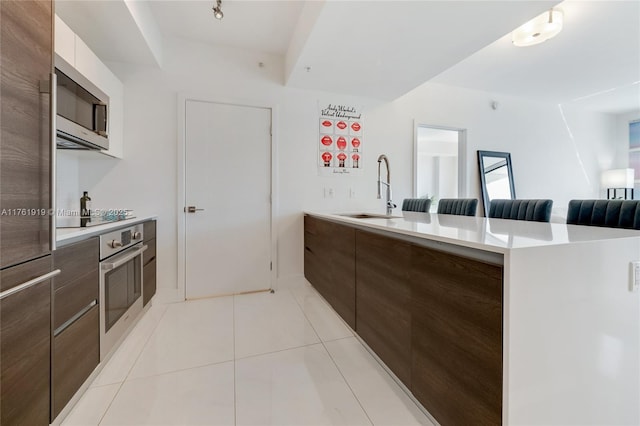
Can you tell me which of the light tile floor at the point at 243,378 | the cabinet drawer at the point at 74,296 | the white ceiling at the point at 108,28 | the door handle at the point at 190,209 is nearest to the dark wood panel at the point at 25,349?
the cabinet drawer at the point at 74,296

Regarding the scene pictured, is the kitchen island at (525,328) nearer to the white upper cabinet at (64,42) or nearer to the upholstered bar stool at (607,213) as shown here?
the upholstered bar stool at (607,213)

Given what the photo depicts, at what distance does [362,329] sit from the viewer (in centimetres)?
168

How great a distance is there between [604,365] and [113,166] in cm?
338

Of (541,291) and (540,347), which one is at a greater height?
(541,291)

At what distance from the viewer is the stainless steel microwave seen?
1463 mm

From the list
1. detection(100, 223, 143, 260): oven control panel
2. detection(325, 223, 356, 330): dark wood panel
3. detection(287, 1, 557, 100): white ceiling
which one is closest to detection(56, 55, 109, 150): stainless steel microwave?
detection(100, 223, 143, 260): oven control panel

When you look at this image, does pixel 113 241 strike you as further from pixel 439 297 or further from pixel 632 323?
pixel 632 323

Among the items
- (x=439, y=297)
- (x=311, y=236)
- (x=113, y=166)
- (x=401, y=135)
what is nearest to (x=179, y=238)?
(x=113, y=166)

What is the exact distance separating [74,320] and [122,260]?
506 millimetres

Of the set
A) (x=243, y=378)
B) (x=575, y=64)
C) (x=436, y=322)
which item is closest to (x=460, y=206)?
(x=436, y=322)

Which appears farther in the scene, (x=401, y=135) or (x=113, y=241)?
(x=401, y=135)

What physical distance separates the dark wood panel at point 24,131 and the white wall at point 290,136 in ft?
5.40

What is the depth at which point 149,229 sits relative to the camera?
2334 mm

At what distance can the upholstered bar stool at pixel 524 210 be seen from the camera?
2.03 meters
